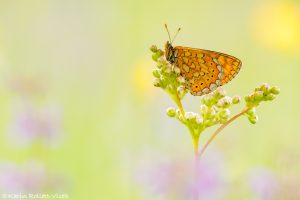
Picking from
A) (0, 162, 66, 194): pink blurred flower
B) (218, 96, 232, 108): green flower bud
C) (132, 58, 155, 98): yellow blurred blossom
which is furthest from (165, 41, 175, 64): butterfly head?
(132, 58, 155, 98): yellow blurred blossom

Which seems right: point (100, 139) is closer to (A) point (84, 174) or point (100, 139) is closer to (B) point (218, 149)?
(A) point (84, 174)

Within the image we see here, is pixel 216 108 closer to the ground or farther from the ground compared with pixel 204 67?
closer to the ground

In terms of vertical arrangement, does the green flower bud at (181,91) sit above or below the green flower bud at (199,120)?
above

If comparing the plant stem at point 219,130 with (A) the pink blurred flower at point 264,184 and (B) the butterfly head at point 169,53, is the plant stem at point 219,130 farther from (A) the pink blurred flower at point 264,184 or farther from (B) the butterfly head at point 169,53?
(B) the butterfly head at point 169,53

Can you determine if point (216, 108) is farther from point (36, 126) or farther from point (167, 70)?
point (36, 126)

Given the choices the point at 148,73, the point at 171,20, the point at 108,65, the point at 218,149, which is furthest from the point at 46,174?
the point at 171,20

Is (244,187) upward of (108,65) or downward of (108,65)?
downward

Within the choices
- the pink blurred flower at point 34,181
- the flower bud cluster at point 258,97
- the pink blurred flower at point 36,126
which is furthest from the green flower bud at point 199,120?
the pink blurred flower at point 36,126

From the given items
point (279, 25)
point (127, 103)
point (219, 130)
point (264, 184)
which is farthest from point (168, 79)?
point (279, 25)
